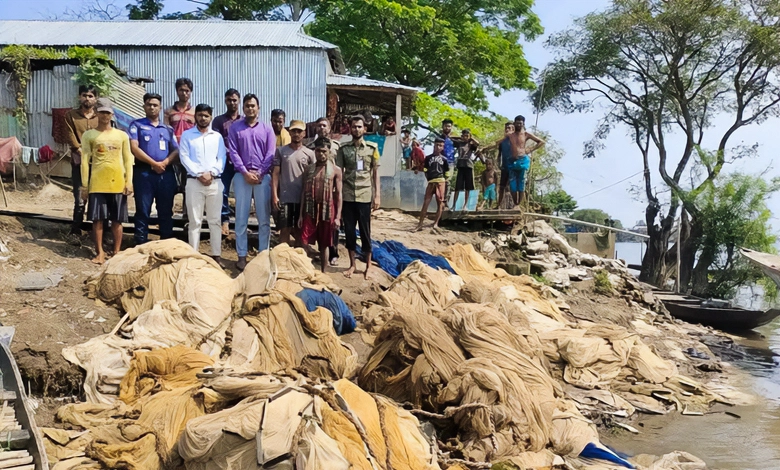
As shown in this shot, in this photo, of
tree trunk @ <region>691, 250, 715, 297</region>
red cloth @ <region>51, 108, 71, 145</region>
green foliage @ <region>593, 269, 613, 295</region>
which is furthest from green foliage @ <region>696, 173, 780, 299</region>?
red cloth @ <region>51, 108, 71, 145</region>

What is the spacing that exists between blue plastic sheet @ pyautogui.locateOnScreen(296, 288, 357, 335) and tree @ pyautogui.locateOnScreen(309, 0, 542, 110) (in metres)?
16.0

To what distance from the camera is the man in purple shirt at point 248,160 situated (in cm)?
745

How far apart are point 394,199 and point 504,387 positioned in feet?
30.6

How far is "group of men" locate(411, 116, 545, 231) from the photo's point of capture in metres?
11.5

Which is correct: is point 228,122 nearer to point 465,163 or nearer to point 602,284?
point 465,163

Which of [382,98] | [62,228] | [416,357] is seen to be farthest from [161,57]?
[416,357]

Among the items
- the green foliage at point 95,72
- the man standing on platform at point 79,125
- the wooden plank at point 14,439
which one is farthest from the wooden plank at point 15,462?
the green foliage at point 95,72

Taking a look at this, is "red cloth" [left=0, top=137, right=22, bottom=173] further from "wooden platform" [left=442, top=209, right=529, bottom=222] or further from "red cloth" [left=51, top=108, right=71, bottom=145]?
"wooden platform" [left=442, top=209, right=529, bottom=222]

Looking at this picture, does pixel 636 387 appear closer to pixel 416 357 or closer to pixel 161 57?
pixel 416 357

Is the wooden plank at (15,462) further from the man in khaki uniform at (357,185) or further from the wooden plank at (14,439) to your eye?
the man in khaki uniform at (357,185)

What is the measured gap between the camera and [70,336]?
577 cm

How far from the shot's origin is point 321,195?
7.64 m

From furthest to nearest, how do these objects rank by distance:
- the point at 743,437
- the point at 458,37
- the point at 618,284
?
1. the point at 458,37
2. the point at 618,284
3. the point at 743,437

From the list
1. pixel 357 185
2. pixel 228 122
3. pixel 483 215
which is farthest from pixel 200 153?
pixel 483 215
